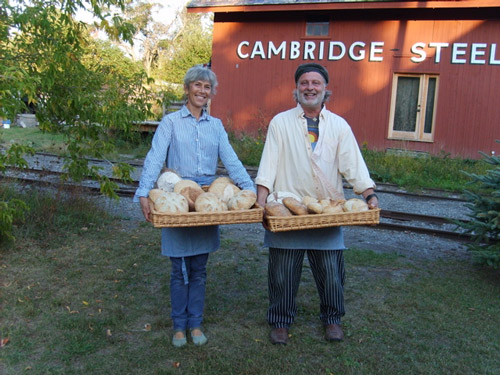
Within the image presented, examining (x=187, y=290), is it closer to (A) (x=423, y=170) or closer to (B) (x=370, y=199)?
(B) (x=370, y=199)

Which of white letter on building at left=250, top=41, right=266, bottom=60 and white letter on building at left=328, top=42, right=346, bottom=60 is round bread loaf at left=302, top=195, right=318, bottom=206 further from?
white letter on building at left=250, top=41, right=266, bottom=60

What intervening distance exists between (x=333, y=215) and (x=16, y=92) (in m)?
3.07

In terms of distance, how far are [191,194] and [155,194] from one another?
25 cm

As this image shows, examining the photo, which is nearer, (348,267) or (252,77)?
(348,267)

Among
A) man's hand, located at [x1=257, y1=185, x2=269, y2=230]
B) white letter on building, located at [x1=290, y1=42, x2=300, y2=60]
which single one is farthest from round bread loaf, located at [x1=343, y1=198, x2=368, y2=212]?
white letter on building, located at [x1=290, y1=42, x2=300, y2=60]

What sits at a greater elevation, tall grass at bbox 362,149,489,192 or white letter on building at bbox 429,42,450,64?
white letter on building at bbox 429,42,450,64

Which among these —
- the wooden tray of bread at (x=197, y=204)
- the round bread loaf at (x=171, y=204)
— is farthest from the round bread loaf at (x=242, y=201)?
the round bread loaf at (x=171, y=204)

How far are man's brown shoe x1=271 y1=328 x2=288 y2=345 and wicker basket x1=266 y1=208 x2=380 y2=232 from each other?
1037mm

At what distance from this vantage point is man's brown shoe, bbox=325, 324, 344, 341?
13.2 ft

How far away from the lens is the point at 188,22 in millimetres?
41969

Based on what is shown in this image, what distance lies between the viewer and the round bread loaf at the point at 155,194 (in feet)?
11.4

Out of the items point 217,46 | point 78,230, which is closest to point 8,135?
point 217,46

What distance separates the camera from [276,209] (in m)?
3.50

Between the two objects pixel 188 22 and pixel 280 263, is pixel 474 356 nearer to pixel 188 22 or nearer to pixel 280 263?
pixel 280 263
